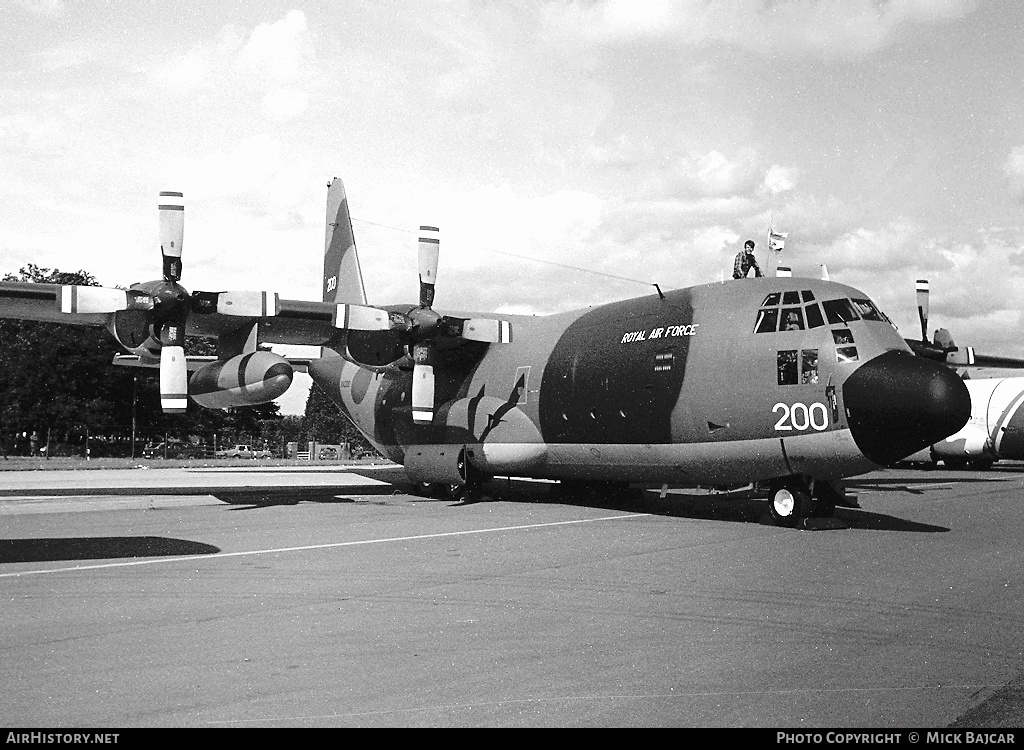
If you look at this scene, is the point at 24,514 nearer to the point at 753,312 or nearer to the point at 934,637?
the point at 753,312

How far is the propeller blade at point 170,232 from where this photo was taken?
714 inches

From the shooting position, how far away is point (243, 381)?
18.5 m

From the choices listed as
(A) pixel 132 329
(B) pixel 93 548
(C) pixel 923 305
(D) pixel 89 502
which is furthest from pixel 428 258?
(C) pixel 923 305

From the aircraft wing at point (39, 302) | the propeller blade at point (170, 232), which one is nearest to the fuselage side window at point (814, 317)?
the propeller blade at point (170, 232)

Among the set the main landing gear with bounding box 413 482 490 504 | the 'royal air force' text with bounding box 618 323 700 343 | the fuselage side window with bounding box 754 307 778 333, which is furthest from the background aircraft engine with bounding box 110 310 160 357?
the fuselage side window with bounding box 754 307 778 333

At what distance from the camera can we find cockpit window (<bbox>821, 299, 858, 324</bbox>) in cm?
1330

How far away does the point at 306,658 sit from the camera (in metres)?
5.86

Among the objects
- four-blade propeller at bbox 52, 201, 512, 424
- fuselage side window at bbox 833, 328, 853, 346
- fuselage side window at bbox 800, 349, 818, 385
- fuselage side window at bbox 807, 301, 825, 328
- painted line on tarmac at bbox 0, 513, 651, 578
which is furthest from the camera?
four-blade propeller at bbox 52, 201, 512, 424

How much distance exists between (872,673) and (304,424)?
14745 cm

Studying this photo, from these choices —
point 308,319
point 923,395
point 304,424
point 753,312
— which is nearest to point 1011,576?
point 923,395

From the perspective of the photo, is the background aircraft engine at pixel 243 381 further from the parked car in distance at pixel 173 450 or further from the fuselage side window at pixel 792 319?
the parked car in distance at pixel 173 450

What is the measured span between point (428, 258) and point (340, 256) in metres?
6.03

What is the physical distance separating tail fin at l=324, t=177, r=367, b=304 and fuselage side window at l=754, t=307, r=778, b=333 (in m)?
13.1

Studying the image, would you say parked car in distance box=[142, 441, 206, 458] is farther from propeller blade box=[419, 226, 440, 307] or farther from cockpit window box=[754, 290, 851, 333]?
cockpit window box=[754, 290, 851, 333]
